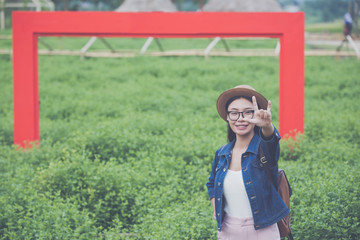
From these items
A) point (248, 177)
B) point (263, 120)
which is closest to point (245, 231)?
point (248, 177)

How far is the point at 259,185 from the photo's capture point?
278 centimetres

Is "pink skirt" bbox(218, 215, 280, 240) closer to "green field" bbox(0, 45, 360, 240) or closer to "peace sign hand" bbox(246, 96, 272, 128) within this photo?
"peace sign hand" bbox(246, 96, 272, 128)

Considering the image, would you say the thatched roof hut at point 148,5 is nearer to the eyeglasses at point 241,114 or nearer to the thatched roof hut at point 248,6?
the thatched roof hut at point 248,6

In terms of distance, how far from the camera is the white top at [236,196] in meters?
2.80

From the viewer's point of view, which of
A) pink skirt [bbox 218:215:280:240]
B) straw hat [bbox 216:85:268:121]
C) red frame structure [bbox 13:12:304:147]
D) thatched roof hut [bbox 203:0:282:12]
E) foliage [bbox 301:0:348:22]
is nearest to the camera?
pink skirt [bbox 218:215:280:240]

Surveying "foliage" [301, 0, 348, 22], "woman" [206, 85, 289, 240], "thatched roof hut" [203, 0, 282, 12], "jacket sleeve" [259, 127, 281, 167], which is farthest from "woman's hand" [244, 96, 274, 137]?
"foliage" [301, 0, 348, 22]

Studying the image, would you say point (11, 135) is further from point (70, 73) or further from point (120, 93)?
point (70, 73)

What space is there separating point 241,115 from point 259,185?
500mm

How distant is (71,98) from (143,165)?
5136 millimetres

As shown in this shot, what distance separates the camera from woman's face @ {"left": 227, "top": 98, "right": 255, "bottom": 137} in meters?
2.92

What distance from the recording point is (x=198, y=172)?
5844 mm

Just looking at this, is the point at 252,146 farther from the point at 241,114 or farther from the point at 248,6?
the point at 248,6

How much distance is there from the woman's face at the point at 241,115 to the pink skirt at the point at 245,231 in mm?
595

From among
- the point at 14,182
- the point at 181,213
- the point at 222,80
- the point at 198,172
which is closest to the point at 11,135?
the point at 14,182
